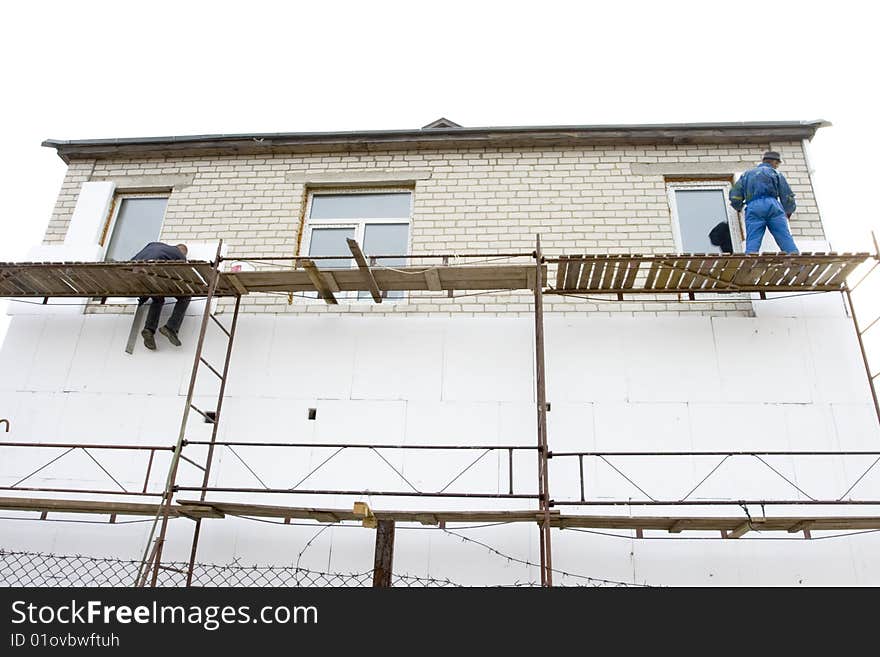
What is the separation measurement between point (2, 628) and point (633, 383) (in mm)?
6277

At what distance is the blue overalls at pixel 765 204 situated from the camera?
7777 mm

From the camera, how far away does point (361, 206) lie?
30.8ft

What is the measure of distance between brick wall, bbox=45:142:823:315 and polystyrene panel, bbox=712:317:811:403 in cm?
51

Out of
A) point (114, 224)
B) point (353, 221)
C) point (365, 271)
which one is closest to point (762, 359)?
point (365, 271)

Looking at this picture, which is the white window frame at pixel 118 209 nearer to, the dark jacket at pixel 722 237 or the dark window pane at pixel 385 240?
the dark window pane at pixel 385 240

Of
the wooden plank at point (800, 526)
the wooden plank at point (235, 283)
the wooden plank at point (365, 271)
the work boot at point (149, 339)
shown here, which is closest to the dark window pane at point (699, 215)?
the wooden plank at point (800, 526)

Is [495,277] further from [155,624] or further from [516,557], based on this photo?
[155,624]

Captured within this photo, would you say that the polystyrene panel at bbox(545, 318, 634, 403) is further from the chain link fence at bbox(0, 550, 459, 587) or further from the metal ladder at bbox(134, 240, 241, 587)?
the metal ladder at bbox(134, 240, 241, 587)

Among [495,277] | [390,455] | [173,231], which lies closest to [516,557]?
[390,455]

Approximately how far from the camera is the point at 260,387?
26.2 feet

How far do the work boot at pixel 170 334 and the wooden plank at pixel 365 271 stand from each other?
2.41m

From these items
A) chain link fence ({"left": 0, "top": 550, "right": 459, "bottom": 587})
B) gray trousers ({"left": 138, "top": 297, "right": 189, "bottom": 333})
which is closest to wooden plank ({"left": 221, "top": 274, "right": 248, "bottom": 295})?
gray trousers ({"left": 138, "top": 297, "right": 189, "bottom": 333})

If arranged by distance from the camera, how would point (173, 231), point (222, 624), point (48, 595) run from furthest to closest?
point (173, 231) < point (48, 595) < point (222, 624)

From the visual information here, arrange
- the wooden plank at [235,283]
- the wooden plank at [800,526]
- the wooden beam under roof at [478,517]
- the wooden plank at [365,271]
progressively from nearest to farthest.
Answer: the wooden beam under roof at [478,517] < the wooden plank at [800,526] < the wooden plank at [365,271] < the wooden plank at [235,283]
